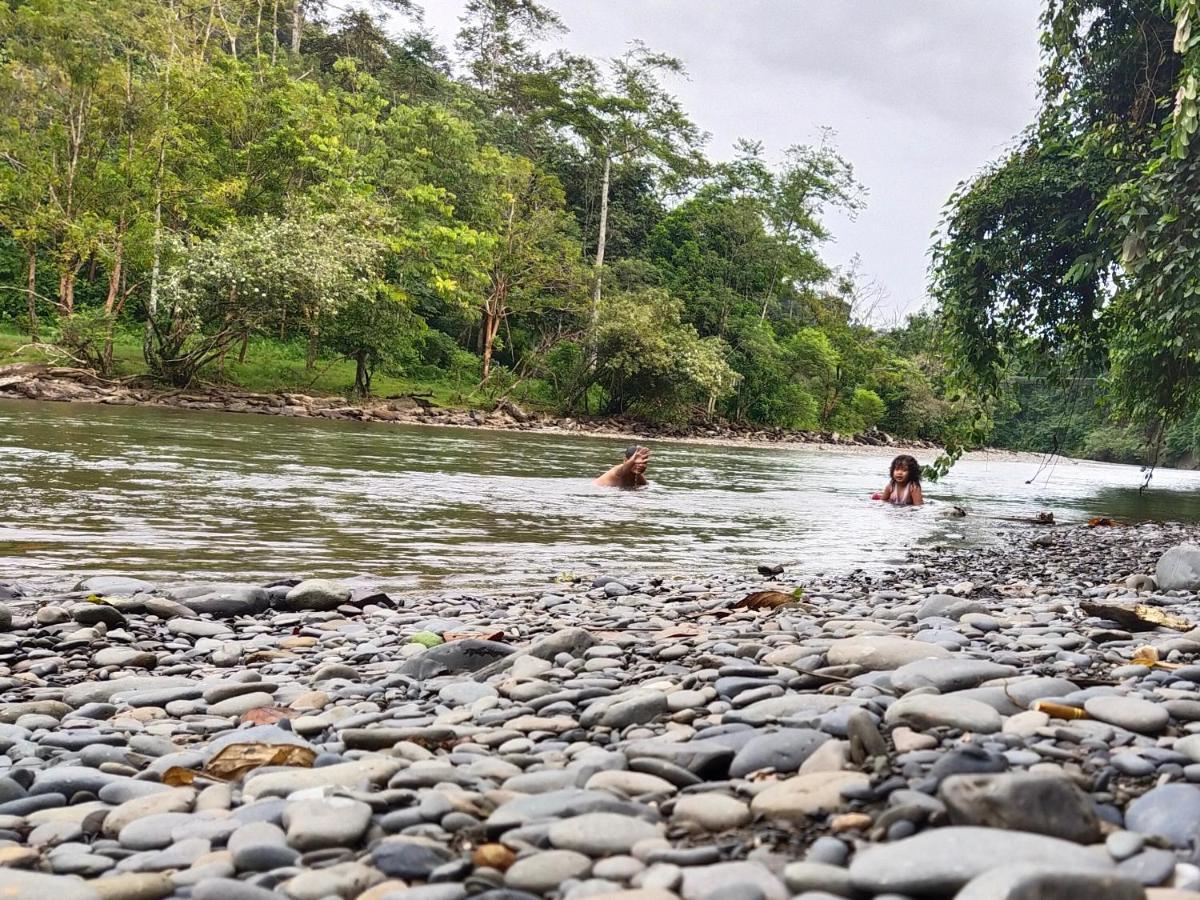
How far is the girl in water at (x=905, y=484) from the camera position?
13.4 meters

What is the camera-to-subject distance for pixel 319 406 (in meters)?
25.9

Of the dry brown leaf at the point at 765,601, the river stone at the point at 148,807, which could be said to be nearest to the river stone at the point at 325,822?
the river stone at the point at 148,807

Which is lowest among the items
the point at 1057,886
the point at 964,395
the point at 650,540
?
the point at 650,540

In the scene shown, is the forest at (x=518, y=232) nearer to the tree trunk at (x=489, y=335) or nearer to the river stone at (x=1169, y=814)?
the tree trunk at (x=489, y=335)

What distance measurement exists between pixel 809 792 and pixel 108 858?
1375 millimetres

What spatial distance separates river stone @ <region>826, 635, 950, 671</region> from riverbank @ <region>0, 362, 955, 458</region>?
22509mm

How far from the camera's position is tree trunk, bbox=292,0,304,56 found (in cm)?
4500

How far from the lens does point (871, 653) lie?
2785mm

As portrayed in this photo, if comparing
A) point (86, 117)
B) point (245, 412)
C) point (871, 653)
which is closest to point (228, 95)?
point (86, 117)

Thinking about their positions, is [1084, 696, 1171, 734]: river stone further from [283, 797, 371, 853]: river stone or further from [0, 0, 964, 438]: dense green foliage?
[0, 0, 964, 438]: dense green foliage

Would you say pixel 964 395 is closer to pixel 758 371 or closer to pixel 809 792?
pixel 809 792

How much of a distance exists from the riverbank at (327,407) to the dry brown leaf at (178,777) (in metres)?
22.1

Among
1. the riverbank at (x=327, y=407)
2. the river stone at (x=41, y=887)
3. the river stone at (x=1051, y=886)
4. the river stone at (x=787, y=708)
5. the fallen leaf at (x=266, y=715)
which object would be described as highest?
the riverbank at (x=327, y=407)

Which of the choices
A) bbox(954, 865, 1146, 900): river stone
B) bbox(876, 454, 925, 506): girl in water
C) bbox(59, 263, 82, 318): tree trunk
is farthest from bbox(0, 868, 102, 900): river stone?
bbox(59, 263, 82, 318): tree trunk
